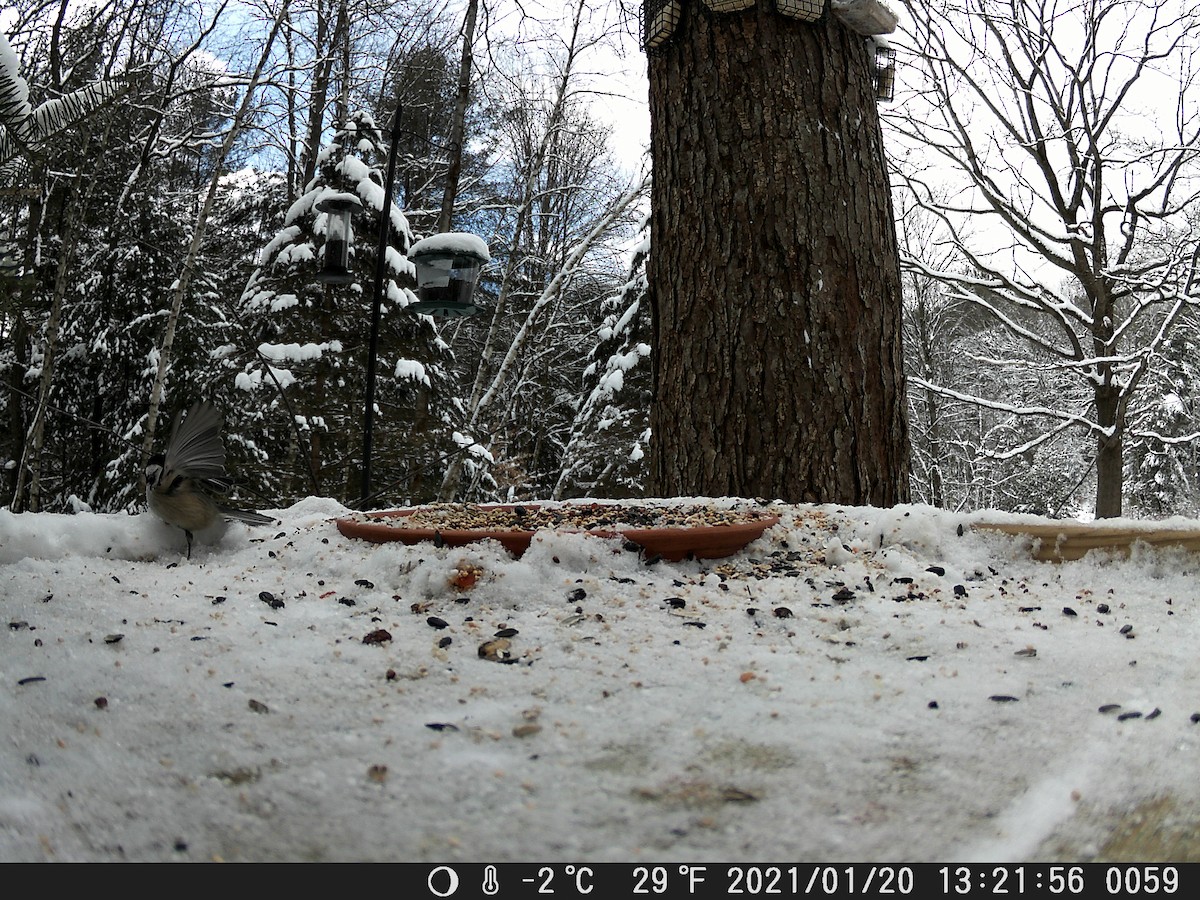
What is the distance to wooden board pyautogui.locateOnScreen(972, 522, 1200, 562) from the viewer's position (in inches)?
61.4

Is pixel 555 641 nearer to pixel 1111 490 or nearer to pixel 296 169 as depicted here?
pixel 1111 490

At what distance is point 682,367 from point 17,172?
1811 mm

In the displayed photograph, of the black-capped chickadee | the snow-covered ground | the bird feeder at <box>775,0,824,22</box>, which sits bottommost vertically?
the snow-covered ground

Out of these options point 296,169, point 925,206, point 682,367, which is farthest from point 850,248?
point 296,169

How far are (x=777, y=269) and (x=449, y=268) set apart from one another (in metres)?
5.20

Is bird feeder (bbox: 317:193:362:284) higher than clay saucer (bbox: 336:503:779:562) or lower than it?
higher

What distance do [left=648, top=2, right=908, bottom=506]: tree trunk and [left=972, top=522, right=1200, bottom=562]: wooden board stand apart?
86 cm
